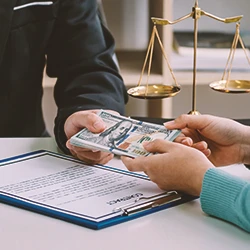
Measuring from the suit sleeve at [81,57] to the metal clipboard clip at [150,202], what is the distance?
422 millimetres

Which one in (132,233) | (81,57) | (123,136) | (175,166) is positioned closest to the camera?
(132,233)

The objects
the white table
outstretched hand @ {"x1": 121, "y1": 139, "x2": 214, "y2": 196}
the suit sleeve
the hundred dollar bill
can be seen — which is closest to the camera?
the white table

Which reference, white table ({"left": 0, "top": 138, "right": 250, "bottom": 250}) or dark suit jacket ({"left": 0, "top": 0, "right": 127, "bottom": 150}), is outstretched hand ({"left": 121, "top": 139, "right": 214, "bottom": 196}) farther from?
dark suit jacket ({"left": 0, "top": 0, "right": 127, "bottom": 150})

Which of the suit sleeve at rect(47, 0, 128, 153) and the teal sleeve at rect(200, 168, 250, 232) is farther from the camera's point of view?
the suit sleeve at rect(47, 0, 128, 153)

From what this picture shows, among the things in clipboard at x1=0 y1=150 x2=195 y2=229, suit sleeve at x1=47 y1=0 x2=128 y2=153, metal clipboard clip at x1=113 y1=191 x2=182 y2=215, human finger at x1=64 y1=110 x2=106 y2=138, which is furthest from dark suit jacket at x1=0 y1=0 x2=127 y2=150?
metal clipboard clip at x1=113 y1=191 x2=182 y2=215

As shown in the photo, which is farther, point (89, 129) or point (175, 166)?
point (89, 129)

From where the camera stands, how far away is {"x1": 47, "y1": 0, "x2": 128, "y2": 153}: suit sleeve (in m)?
1.35

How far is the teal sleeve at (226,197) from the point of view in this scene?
0.82m

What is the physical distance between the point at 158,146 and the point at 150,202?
11 centimetres

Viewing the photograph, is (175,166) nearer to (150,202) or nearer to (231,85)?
(150,202)

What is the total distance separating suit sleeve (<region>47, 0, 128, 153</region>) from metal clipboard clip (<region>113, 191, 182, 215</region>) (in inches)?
16.6

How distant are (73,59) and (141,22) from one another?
101 cm

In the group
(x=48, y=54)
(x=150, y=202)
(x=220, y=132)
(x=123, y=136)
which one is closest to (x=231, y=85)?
(x=220, y=132)

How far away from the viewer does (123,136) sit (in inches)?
40.9
